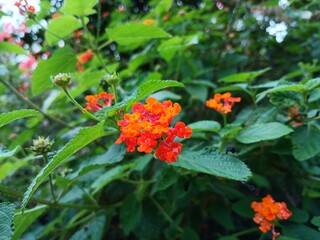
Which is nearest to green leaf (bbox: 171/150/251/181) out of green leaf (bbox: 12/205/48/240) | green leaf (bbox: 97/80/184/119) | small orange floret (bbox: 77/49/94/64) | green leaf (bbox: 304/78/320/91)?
green leaf (bbox: 97/80/184/119)

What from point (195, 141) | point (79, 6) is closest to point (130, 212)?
point (195, 141)

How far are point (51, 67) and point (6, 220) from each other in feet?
2.15

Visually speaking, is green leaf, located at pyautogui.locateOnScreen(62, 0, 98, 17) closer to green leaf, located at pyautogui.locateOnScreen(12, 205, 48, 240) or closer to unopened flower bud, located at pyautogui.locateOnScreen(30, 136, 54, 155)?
unopened flower bud, located at pyautogui.locateOnScreen(30, 136, 54, 155)

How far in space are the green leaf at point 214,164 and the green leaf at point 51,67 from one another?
1.84 feet

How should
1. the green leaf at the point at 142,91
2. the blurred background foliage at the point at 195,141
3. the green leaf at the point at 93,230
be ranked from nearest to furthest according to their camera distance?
the green leaf at the point at 142,91
the blurred background foliage at the point at 195,141
the green leaf at the point at 93,230

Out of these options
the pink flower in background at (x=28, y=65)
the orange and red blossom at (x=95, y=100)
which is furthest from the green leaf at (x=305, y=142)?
the pink flower in background at (x=28, y=65)

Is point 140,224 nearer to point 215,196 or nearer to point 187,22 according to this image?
point 215,196

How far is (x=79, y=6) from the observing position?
3.90 feet

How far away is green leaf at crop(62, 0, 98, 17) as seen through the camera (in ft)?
3.84

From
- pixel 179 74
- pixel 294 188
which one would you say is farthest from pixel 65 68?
pixel 294 188

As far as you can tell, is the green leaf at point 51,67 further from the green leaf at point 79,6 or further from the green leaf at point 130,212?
the green leaf at point 130,212

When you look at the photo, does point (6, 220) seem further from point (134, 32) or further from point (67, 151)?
point (134, 32)

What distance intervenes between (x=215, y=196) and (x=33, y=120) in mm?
815

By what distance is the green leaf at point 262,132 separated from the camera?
2.98 ft
